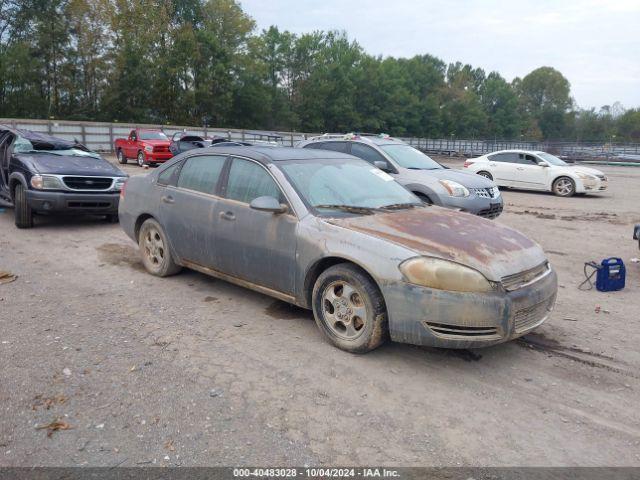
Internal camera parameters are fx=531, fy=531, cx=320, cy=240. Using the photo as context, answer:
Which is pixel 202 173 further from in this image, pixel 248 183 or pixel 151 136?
pixel 151 136

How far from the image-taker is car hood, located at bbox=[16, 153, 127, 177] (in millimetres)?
8867

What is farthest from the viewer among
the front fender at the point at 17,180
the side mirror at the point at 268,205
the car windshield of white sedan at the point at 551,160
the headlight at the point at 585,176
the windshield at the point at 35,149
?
the car windshield of white sedan at the point at 551,160

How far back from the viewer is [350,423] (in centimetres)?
328

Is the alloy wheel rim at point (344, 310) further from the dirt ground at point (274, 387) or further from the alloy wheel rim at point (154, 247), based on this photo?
the alloy wheel rim at point (154, 247)

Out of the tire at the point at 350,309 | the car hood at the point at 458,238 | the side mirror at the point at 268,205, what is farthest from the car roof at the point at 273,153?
the tire at the point at 350,309

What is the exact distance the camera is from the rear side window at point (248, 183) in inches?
196

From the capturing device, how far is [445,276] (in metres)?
3.80

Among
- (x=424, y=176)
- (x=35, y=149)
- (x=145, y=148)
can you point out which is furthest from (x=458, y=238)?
(x=145, y=148)

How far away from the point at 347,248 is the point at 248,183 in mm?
1490

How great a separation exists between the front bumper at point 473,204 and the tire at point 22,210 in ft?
22.4

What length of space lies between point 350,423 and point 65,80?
51.2m

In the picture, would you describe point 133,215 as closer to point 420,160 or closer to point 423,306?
point 423,306

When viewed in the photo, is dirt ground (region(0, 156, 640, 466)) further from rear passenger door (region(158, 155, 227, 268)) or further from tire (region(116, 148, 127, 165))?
tire (region(116, 148, 127, 165))

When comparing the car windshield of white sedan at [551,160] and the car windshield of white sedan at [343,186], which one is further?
the car windshield of white sedan at [551,160]
